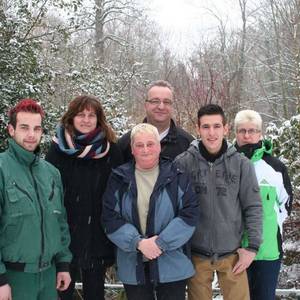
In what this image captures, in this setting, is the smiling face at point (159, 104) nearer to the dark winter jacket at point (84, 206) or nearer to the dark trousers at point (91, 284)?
the dark winter jacket at point (84, 206)

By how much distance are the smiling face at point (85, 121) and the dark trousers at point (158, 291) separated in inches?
40.0

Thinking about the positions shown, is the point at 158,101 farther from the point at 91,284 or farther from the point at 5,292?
the point at 5,292

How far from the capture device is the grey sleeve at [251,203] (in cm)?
284

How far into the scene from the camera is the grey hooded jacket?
285cm

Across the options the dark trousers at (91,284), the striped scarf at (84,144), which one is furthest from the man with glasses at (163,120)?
the dark trousers at (91,284)

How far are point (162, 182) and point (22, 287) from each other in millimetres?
1003

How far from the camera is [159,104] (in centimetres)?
347

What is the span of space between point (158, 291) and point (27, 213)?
0.95 metres

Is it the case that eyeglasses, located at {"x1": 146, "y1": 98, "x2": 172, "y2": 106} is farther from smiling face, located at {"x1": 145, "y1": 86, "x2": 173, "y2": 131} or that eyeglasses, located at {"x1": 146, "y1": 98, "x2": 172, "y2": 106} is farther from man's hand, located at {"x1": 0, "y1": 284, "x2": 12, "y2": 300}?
man's hand, located at {"x1": 0, "y1": 284, "x2": 12, "y2": 300}

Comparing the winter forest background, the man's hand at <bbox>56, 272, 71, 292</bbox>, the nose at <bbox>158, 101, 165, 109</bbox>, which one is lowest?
the man's hand at <bbox>56, 272, 71, 292</bbox>

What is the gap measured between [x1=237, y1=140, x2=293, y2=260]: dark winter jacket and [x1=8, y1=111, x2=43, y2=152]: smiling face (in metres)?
1.44

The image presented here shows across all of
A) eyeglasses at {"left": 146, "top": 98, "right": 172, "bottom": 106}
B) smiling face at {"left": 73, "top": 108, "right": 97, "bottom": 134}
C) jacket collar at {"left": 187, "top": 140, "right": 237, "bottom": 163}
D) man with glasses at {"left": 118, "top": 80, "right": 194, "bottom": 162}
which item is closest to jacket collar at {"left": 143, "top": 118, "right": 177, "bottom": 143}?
man with glasses at {"left": 118, "top": 80, "right": 194, "bottom": 162}

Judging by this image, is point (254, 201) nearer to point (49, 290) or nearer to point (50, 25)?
point (49, 290)

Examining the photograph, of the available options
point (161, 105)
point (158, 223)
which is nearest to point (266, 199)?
point (158, 223)
